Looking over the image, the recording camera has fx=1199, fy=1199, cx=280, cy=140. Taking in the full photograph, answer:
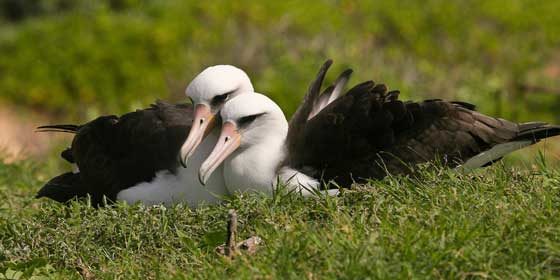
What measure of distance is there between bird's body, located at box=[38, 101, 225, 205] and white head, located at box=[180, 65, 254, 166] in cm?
20

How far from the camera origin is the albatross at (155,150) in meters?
6.52

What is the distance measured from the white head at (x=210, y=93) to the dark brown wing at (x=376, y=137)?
0.43 meters

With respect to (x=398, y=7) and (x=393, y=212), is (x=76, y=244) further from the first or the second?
(x=398, y=7)

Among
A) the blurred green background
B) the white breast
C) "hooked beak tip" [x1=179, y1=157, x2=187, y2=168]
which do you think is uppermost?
"hooked beak tip" [x1=179, y1=157, x2=187, y2=168]

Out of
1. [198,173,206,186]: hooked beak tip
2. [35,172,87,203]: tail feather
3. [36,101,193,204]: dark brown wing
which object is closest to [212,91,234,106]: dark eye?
[36,101,193,204]: dark brown wing

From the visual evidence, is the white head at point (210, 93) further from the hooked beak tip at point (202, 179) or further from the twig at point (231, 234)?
the twig at point (231, 234)

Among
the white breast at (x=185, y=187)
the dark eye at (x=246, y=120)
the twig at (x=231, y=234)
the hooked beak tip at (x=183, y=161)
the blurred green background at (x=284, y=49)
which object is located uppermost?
the dark eye at (x=246, y=120)

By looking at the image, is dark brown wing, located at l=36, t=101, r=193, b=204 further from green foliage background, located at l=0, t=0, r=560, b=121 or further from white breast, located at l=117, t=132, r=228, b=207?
green foliage background, located at l=0, t=0, r=560, b=121

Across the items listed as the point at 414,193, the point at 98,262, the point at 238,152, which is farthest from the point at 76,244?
the point at 414,193

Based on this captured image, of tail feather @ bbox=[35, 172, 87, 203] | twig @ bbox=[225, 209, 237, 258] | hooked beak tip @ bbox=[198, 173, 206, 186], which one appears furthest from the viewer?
tail feather @ bbox=[35, 172, 87, 203]

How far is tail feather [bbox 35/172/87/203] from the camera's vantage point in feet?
23.2

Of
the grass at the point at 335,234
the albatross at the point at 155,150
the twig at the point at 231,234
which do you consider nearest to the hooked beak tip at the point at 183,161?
the albatross at the point at 155,150

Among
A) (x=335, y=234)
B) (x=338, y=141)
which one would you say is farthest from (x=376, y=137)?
(x=335, y=234)

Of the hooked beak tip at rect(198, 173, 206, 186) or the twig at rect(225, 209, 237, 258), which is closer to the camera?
the twig at rect(225, 209, 237, 258)
